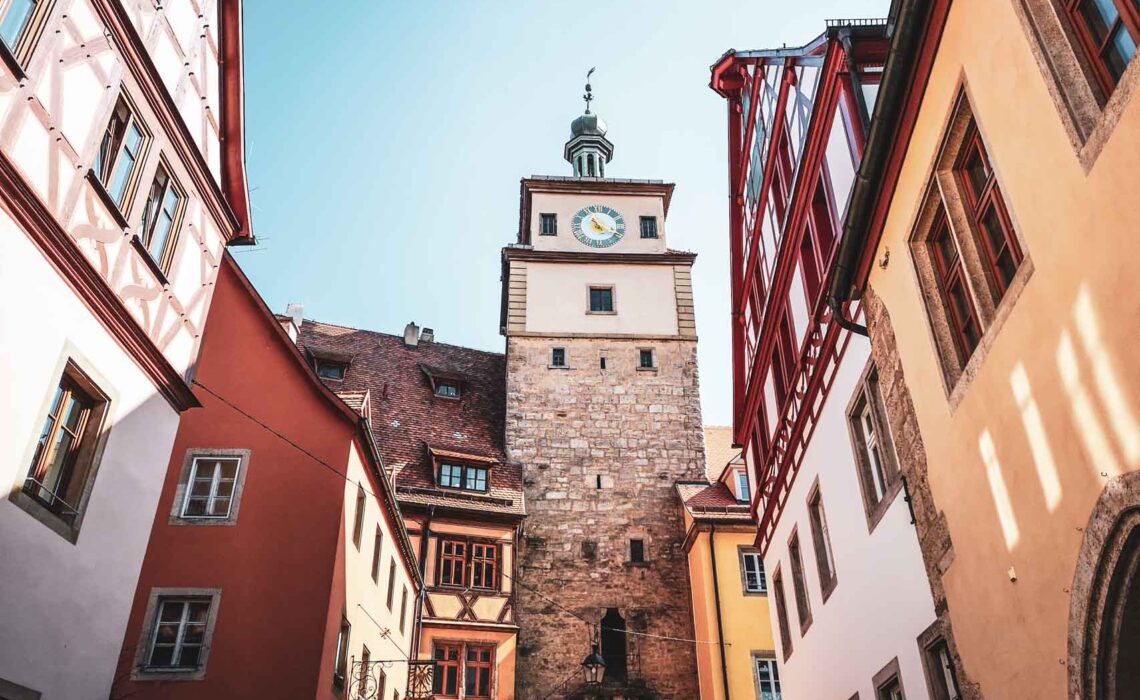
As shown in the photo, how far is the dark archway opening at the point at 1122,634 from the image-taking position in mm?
4602

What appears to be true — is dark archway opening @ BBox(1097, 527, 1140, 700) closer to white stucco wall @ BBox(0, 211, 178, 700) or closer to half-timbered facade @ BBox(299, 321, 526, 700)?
white stucco wall @ BBox(0, 211, 178, 700)

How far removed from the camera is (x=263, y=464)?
41.5 feet

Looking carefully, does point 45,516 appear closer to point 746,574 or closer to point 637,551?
point 746,574

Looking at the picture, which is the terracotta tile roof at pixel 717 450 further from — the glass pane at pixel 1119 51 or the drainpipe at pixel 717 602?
the glass pane at pixel 1119 51

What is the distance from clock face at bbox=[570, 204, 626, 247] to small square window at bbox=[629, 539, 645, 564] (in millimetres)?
10032

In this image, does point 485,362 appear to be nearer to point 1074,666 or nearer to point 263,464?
point 263,464

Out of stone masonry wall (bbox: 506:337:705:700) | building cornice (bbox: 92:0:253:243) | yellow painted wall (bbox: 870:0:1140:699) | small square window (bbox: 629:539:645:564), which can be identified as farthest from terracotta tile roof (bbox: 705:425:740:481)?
yellow painted wall (bbox: 870:0:1140:699)

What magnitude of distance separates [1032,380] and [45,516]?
700cm

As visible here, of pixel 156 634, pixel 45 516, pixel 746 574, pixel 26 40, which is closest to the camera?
pixel 26 40

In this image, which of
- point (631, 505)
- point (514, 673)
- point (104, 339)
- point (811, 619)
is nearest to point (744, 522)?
point (631, 505)

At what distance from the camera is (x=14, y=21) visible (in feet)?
21.8

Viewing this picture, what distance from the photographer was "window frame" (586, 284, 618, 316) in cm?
2833

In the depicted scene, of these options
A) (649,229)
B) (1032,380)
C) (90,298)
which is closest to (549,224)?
(649,229)

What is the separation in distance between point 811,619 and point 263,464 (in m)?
7.55
